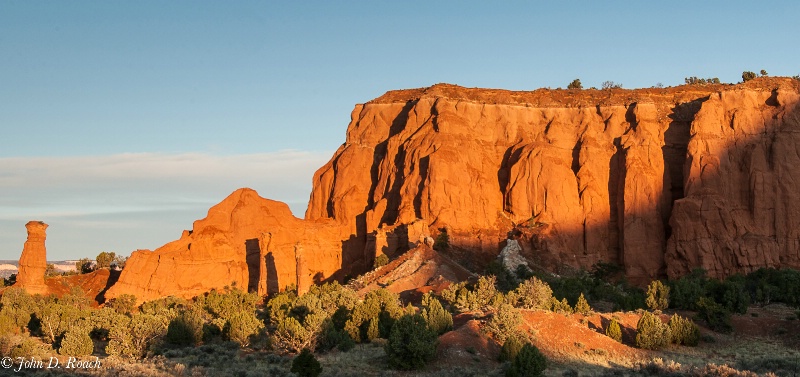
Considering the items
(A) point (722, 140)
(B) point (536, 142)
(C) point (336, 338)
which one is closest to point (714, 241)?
(A) point (722, 140)

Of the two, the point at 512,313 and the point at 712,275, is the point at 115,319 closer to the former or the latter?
the point at 512,313

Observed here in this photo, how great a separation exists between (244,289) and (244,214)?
6.29 metres

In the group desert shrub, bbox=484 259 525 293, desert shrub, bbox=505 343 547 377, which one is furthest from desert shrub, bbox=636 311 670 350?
desert shrub, bbox=484 259 525 293

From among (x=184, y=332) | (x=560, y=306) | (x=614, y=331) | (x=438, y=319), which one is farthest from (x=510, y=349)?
(x=184, y=332)

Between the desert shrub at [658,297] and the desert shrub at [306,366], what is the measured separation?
23.3 meters

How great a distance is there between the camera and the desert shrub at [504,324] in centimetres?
4259

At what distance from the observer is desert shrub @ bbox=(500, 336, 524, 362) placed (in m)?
40.1

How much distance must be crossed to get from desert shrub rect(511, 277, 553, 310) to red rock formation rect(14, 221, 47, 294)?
3622 cm

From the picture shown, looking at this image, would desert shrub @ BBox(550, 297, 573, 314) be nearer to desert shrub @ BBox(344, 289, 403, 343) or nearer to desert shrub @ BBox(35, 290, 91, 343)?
desert shrub @ BBox(344, 289, 403, 343)

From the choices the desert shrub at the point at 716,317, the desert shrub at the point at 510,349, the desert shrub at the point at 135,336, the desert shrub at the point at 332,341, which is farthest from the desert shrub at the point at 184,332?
the desert shrub at the point at 716,317

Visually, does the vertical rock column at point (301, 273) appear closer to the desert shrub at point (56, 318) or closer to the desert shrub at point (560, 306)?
the desert shrub at point (56, 318)

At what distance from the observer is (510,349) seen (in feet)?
132

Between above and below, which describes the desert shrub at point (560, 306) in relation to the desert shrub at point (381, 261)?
below

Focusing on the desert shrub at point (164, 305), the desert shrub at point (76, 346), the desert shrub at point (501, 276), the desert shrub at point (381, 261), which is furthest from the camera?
the desert shrub at point (381, 261)
